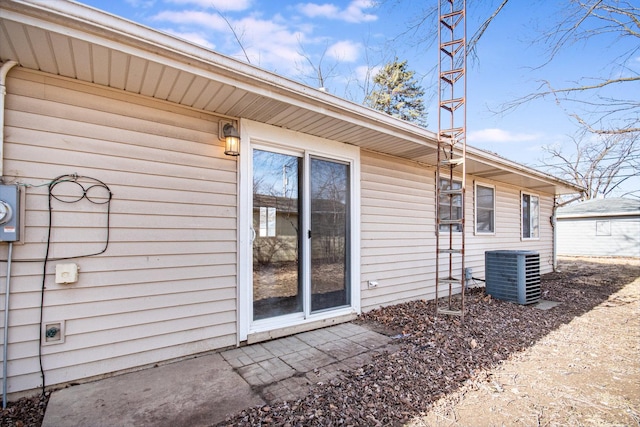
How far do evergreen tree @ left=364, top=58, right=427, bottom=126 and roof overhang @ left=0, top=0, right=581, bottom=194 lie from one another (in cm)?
1259

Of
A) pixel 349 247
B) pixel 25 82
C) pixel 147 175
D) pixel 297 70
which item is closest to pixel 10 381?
pixel 147 175

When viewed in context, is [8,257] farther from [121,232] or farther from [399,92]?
[399,92]

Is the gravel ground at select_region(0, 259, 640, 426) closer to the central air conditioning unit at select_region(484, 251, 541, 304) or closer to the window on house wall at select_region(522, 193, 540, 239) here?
the central air conditioning unit at select_region(484, 251, 541, 304)

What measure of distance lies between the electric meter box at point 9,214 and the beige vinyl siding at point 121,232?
0.10 metres

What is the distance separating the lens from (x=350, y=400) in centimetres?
213

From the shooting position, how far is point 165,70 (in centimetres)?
224

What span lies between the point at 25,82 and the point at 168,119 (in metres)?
0.94

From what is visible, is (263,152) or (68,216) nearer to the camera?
(68,216)

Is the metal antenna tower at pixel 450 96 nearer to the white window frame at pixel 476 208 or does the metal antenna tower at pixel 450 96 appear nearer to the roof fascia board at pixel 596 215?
the white window frame at pixel 476 208

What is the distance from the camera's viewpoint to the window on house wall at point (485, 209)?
20.9 feet

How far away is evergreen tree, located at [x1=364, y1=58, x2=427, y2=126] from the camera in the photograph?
15508mm

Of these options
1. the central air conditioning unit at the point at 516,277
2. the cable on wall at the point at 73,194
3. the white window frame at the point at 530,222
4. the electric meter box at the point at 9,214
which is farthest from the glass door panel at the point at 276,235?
the white window frame at the point at 530,222

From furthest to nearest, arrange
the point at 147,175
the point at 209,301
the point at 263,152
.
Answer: the point at 263,152 < the point at 209,301 < the point at 147,175

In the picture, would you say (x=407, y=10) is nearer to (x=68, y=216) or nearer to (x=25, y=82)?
(x=25, y=82)
